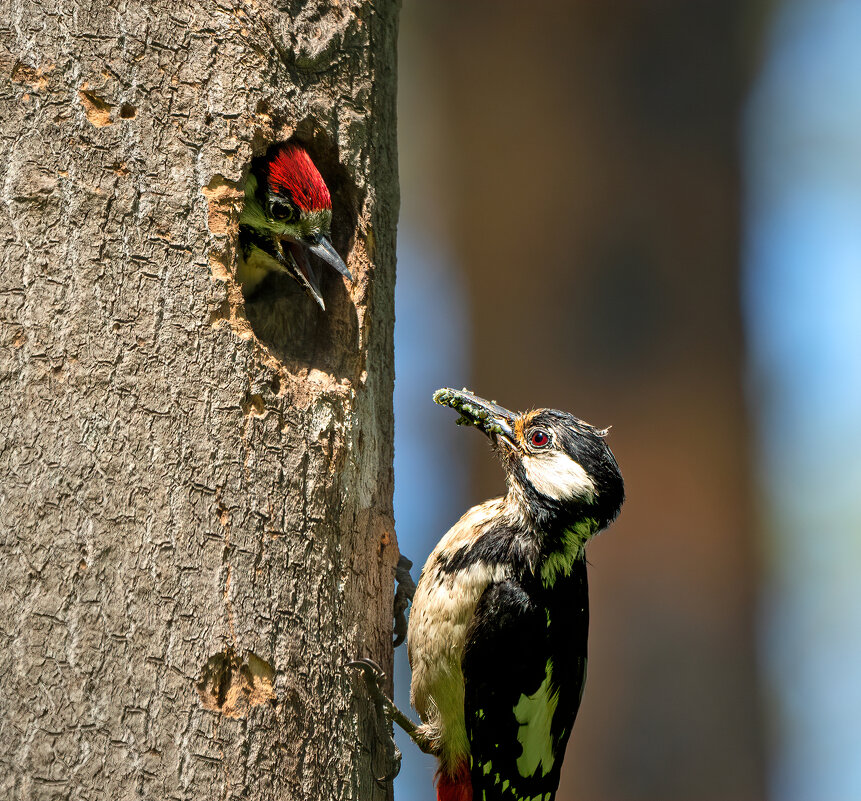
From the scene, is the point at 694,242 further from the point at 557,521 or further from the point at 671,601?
the point at 557,521

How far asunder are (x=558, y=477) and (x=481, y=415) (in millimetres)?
381

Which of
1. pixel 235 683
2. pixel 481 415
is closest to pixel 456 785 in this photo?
pixel 481 415

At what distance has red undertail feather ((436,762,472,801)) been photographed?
3.18 meters

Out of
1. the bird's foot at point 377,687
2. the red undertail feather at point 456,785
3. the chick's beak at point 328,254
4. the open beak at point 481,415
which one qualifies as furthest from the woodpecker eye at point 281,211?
the red undertail feather at point 456,785

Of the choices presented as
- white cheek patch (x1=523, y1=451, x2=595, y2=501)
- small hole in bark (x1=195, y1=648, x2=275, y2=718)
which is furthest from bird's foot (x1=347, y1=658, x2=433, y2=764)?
white cheek patch (x1=523, y1=451, x2=595, y2=501)

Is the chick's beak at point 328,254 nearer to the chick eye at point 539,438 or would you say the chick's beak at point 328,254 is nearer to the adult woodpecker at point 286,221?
the adult woodpecker at point 286,221

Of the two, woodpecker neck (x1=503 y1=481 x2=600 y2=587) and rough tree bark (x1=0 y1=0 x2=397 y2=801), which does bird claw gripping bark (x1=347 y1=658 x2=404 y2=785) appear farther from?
woodpecker neck (x1=503 y1=481 x2=600 y2=587)

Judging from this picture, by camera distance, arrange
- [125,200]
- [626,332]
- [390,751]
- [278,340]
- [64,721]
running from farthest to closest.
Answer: [626,332] < [278,340] < [390,751] < [125,200] < [64,721]

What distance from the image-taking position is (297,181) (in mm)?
2727

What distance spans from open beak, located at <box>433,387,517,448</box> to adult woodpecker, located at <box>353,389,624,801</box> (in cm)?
6

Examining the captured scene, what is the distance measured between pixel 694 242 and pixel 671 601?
6.37ft

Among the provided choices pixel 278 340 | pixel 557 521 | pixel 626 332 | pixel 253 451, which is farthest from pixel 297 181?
pixel 626 332

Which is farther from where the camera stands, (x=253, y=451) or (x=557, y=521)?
(x=557, y=521)

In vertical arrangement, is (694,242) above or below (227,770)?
above
